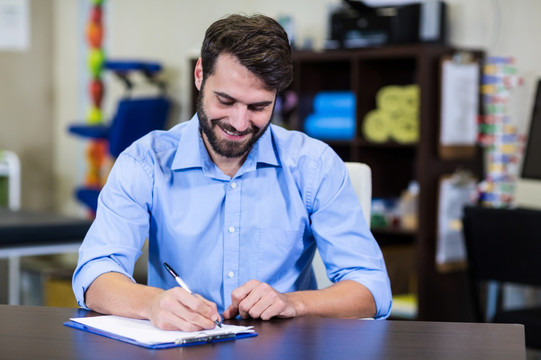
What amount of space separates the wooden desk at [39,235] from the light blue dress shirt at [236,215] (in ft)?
5.12

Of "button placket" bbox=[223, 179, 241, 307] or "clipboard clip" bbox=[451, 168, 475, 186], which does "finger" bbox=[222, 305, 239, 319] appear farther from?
"clipboard clip" bbox=[451, 168, 475, 186]

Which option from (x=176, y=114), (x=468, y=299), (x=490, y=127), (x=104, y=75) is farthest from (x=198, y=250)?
(x=104, y=75)

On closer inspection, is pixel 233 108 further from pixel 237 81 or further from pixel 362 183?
pixel 362 183

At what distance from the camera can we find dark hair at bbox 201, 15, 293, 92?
1.61 metres

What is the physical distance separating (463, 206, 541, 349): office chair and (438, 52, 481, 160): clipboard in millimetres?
603

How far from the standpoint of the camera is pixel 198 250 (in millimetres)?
1762

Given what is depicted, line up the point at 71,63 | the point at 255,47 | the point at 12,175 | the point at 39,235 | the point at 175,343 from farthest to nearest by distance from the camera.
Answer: the point at 71,63, the point at 12,175, the point at 39,235, the point at 255,47, the point at 175,343

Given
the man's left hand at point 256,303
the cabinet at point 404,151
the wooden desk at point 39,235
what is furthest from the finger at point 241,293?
the cabinet at point 404,151

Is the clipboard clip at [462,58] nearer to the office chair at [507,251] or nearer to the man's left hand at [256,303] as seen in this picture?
the office chair at [507,251]

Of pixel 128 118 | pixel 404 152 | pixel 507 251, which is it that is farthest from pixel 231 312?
pixel 128 118

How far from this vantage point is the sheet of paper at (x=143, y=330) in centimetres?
128

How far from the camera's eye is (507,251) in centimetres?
302

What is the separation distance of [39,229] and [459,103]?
189 cm

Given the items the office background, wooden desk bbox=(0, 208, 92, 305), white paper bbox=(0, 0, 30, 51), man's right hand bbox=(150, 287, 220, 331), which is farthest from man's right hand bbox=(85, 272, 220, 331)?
white paper bbox=(0, 0, 30, 51)
